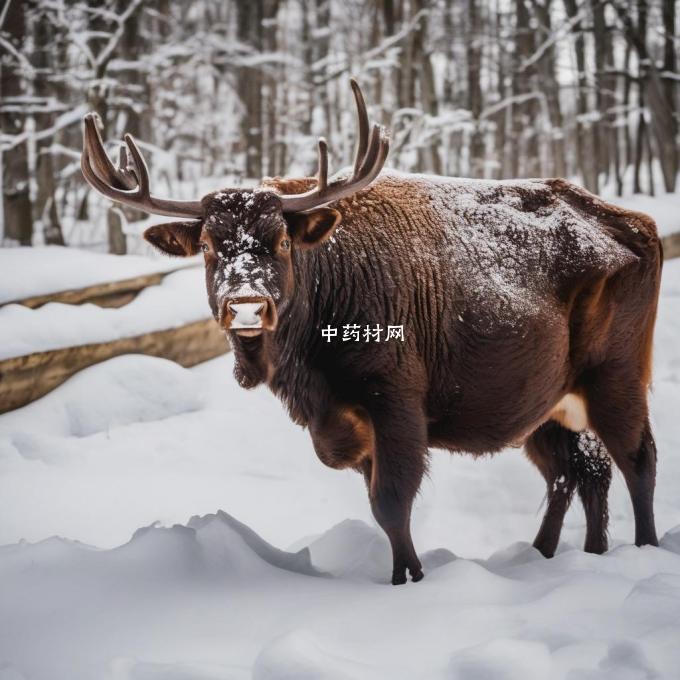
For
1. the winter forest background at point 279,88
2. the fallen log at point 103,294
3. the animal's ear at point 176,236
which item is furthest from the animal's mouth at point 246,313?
the winter forest background at point 279,88

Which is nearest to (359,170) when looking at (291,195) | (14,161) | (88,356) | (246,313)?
(291,195)

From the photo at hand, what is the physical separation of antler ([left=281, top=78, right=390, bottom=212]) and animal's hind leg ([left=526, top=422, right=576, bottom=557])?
6.64 feet

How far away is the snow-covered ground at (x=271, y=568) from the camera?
7.73 feet

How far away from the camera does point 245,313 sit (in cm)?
282

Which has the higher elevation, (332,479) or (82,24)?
(82,24)

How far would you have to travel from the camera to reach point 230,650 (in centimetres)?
247

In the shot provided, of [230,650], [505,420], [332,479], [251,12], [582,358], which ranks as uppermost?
[251,12]

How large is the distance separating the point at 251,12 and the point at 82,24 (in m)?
10.2

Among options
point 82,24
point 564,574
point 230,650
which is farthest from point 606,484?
point 82,24

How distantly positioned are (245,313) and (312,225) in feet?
2.00

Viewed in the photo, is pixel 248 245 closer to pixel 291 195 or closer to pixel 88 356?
pixel 291 195

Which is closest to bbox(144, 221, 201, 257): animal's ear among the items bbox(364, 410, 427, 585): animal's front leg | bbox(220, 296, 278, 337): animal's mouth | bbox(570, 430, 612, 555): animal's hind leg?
bbox(220, 296, 278, 337): animal's mouth

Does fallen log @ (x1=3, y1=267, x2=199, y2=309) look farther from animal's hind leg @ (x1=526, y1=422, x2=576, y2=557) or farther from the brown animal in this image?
animal's hind leg @ (x1=526, y1=422, x2=576, y2=557)

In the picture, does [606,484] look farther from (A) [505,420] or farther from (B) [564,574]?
(B) [564,574]
